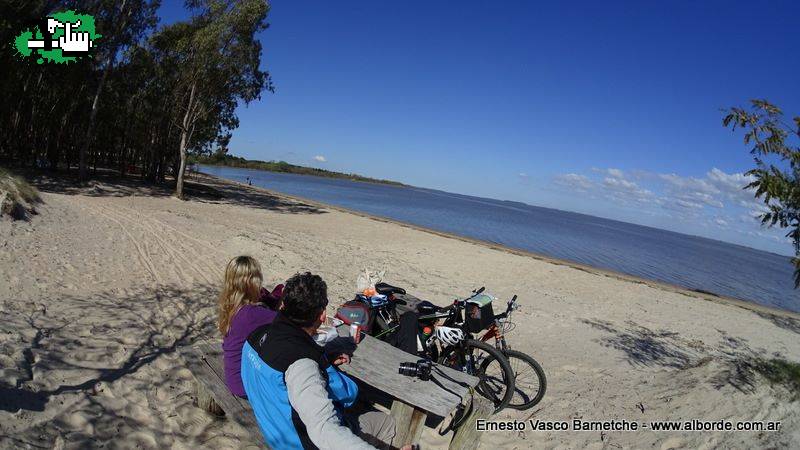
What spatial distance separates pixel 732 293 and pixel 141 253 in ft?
104

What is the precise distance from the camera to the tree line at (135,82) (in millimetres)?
19078

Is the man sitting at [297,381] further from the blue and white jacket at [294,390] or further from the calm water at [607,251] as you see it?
the calm water at [607,251]

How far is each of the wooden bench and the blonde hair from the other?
43cm

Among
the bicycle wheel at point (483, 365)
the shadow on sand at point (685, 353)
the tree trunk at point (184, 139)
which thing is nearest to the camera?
the bicycle wheel at point (483, 365)

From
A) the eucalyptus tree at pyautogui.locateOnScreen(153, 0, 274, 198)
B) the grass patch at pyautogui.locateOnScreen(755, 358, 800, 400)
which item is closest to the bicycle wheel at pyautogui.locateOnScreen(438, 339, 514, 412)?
the grass patch at pyautogui.locateOnScreen(755, 358, 800, 400)

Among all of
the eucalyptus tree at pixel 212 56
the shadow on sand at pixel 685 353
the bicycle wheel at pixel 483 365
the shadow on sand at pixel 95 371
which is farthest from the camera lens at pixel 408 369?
the eucalyptus tree at pixel 212 56

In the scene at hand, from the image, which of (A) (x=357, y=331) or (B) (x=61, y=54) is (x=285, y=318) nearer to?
(A) (x=357, y=331)

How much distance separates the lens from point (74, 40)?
65.4 ft

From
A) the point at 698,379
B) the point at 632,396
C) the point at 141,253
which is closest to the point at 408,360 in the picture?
the point at 632,396

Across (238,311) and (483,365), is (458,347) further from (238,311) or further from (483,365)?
(238,311)

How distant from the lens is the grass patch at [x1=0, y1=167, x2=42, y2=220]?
8273mm

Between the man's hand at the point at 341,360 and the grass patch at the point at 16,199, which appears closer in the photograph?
the man's hand at the point at 341,360

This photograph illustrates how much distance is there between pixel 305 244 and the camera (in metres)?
13.5

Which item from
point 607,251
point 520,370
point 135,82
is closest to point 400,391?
point 520,370
